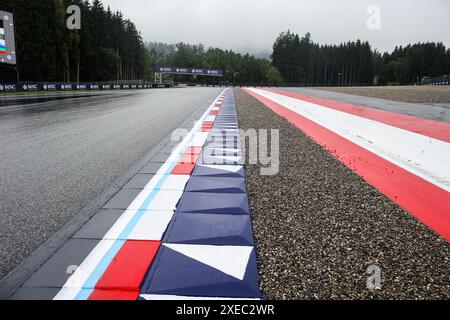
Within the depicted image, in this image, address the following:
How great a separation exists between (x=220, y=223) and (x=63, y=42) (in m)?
62.4

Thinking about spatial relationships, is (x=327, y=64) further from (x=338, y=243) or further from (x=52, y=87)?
(x=338, y=243)

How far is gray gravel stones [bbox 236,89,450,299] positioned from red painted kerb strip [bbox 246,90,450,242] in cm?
21

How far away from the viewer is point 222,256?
9.14ft

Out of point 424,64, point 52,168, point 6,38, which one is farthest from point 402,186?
point 424,64

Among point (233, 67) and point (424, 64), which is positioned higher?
point (233, 67)

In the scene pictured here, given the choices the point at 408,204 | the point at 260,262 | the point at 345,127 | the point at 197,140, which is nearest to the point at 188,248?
the point at 260,262

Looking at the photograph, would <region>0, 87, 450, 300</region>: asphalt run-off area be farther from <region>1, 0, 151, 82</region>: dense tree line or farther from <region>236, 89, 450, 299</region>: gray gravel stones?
<region>1, 0, 151, 82</region>: dense tree line

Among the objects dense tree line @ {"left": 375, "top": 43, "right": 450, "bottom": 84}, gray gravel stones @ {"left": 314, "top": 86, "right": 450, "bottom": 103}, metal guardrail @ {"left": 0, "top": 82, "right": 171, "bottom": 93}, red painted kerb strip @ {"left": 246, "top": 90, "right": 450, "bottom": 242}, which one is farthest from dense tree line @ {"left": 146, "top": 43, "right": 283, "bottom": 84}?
red painted kerb strip @ {"left": 246, "top": 90, "right": 450, "bottom": 242}

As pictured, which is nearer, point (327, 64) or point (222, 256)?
point (222, 256)

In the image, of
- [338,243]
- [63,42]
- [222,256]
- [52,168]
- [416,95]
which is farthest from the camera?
[63,42]

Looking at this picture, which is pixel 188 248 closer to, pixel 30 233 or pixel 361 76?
pixel 30 233

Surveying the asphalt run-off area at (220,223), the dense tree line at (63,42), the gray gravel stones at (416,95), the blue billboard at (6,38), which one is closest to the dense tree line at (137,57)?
the dense tree line at (63,42)

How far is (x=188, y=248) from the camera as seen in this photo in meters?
2.90

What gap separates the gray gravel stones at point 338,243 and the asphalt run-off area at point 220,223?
1cm
